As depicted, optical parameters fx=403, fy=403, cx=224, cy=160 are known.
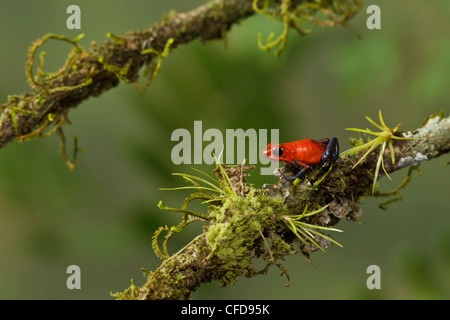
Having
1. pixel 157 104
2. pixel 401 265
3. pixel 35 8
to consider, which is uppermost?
pixel 35 8

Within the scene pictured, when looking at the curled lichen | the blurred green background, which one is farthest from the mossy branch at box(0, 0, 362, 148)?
the blurred green background

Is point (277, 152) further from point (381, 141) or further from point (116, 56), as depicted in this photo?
point (116, 56)

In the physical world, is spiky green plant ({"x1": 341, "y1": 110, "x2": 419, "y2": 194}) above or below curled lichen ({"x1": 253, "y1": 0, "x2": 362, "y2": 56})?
below

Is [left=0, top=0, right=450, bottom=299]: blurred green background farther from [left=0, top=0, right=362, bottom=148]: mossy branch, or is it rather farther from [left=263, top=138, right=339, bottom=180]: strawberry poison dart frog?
[left=263, top=138, right=339, bottom=180]: strawberry poison dart frog

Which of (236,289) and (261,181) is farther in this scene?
(236,289)

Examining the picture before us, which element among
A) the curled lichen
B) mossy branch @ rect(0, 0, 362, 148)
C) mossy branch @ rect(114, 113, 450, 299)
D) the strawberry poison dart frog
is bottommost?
mossy branch @ rect(114, 113, 450, 299)

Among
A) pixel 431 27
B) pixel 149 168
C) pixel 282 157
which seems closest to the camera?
pixel 282 157

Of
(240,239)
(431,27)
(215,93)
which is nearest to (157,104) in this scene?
(215,93)

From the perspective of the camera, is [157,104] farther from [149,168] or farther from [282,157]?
[282,157]
